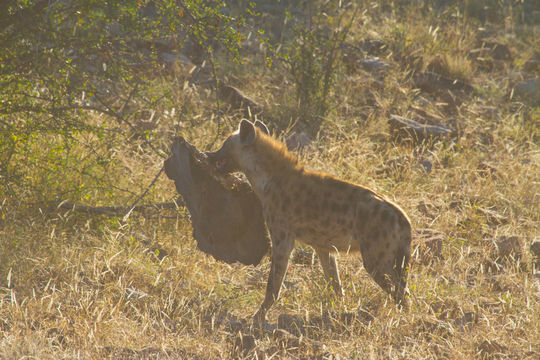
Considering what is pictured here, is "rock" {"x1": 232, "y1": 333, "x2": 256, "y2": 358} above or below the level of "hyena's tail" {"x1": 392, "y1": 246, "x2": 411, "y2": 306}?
below

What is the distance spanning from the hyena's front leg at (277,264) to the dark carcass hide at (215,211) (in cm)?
49

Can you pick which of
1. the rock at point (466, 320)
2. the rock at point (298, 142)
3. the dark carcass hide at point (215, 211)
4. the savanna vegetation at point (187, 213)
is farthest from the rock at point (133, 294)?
the rock at point (298, 142)

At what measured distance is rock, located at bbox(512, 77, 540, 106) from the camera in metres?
11.5

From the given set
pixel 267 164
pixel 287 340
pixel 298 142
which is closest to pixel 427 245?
pixel 267 164

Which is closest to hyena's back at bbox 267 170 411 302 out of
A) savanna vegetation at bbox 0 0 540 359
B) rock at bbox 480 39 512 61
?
savanna vegetation at bbox 0 0 540 359

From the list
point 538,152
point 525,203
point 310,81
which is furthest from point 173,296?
point 538,152

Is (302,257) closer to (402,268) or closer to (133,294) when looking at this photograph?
(402,268)

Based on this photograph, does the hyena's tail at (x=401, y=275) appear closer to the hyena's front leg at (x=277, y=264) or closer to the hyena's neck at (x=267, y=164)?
the hyena's front leg at (x=277, y=264)

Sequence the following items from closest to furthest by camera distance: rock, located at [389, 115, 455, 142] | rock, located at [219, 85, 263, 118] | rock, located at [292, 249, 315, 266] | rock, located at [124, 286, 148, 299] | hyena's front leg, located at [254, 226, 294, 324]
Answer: rock, located at [124, 286, 148, 299] < hyena's front leg, located at [254, 226, 294, 324] < rock, located at [292, 249, 315, 266] < rock, located at [389, 115, 455, 142] < rock, located at [219, 85, 263, 118]

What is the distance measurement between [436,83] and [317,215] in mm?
7341

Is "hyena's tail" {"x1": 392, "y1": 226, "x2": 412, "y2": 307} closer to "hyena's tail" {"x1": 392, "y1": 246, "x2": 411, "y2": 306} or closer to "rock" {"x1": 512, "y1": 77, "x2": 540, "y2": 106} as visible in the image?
"hyena's tail" {"x1": 392, "y1": 246, "x2": 411, "y2": 306}

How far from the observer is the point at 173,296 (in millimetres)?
5383

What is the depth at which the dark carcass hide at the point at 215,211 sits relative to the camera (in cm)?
593

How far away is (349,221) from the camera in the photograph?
200 inches
